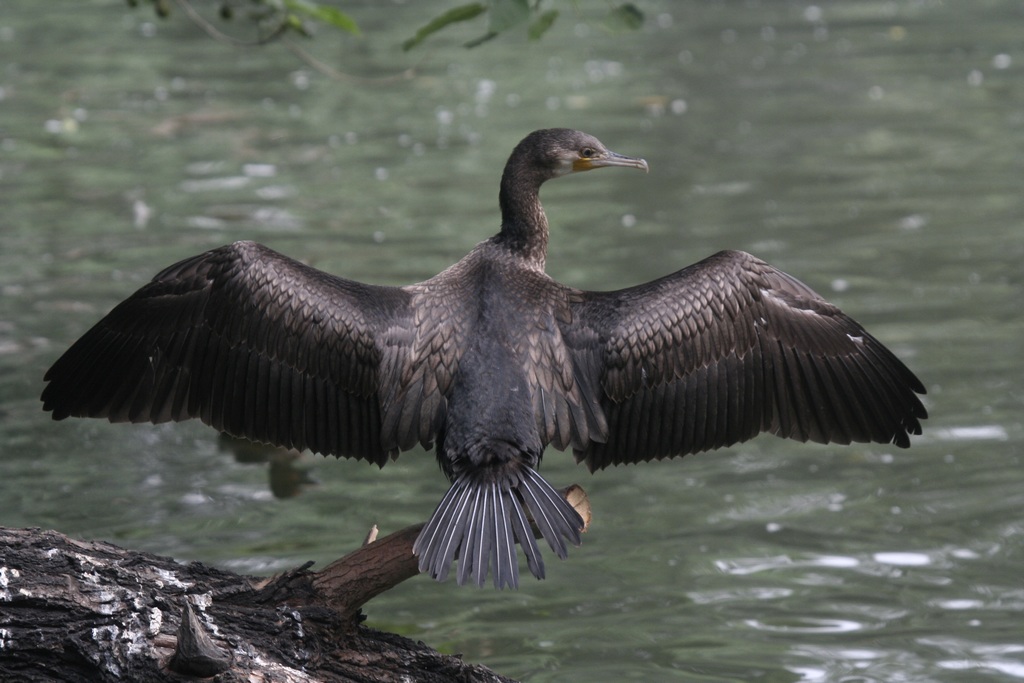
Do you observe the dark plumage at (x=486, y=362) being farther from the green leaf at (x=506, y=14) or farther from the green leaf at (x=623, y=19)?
the green leaf at (x=623, y=19)

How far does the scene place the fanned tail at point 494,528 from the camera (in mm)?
3928

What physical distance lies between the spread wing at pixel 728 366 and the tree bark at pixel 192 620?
45 centimetres

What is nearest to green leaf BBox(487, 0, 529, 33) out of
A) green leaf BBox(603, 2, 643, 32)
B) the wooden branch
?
green leaf BBox(603, 2, 643, 32)

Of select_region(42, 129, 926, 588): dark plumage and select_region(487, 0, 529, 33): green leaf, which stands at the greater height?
select_region(487, 0, 529, 33): green leaf

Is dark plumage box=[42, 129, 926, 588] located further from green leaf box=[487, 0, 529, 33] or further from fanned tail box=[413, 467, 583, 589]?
green leaf box=[487, 0, 529, 33]

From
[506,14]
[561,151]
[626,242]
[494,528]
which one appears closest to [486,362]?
[494,528]

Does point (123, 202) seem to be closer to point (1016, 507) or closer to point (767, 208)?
point (767, 208)

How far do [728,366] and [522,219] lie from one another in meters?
0.88

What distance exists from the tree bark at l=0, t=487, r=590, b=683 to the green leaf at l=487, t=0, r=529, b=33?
4.97 feet

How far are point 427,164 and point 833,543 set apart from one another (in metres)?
7.42

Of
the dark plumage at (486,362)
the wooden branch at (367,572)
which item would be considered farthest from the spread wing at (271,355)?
the wooden branch at (367,572)

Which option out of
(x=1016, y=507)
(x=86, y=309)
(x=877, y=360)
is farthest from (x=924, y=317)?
(x=86, y=309)

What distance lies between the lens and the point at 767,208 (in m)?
11.4

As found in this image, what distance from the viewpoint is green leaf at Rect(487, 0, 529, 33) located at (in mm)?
4605
